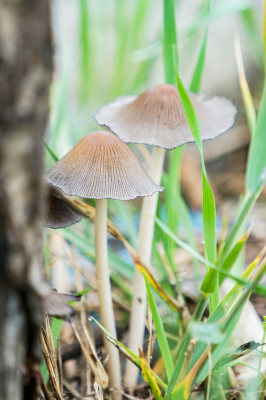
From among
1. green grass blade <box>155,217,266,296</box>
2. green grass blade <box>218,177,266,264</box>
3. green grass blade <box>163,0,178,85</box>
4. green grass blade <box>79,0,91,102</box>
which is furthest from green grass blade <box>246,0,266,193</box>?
green grass blade <box>79,0,91,102</box>

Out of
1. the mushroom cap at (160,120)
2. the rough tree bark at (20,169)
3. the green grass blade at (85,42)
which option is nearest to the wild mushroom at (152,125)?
the mushroom cap at (160,120)

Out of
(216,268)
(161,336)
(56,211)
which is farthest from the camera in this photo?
(56,211)

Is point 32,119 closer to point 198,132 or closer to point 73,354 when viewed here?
point 198,132

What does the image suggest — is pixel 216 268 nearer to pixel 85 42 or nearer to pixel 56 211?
pixel 56 211

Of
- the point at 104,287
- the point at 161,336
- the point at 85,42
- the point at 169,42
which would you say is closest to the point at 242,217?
the point at 161,336

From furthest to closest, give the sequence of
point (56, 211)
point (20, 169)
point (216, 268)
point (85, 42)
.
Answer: point (85, 42)
point (56, 211)
point (216, 268)
point (20, 169)

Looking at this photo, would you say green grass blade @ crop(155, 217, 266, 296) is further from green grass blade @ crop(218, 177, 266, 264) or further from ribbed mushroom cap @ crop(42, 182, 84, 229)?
ribbed mushroom cap @ crop(42, 182, 84, 229)

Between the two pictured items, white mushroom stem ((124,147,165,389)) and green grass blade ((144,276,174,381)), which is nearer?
green grass blade ((144,276,174,381))

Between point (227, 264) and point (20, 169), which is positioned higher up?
point (20, 169)

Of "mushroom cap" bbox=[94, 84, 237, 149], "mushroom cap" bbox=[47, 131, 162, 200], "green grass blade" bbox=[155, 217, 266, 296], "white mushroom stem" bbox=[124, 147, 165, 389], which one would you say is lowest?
"white mushroom stem" bbox=[124, 147, 165, 389]
